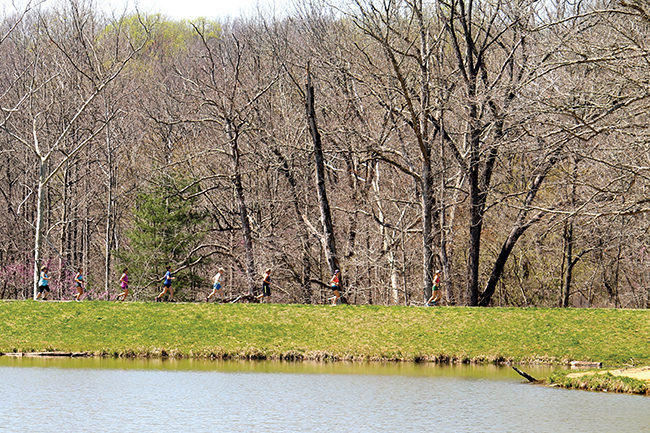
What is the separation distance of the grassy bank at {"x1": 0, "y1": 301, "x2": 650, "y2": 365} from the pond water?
253 centimetres

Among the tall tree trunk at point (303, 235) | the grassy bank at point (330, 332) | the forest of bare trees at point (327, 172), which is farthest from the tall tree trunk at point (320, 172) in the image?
the grassy bank at point (330, 332)

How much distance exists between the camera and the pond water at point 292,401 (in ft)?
51.2

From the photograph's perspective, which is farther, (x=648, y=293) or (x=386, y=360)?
(x=648, y=293)

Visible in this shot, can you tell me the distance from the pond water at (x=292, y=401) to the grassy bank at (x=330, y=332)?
2.53 m

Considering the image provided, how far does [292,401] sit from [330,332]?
10.7m

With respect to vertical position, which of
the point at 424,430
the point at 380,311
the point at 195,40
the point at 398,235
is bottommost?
the point at 424,430

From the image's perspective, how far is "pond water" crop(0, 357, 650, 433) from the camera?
15.6 meters

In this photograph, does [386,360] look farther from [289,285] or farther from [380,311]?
[289,285]

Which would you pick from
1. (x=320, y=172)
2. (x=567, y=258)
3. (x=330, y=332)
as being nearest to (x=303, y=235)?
(x=320, y=172)

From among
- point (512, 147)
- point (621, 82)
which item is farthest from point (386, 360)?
point (621, 82)

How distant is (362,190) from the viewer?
44.9 metres

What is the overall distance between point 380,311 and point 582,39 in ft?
40.4

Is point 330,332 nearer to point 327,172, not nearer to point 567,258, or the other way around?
point 567,258

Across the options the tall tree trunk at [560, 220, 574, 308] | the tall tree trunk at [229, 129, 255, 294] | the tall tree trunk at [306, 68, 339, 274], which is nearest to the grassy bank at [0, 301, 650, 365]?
the tall tree trunk at [306, 68, 339, 274]
